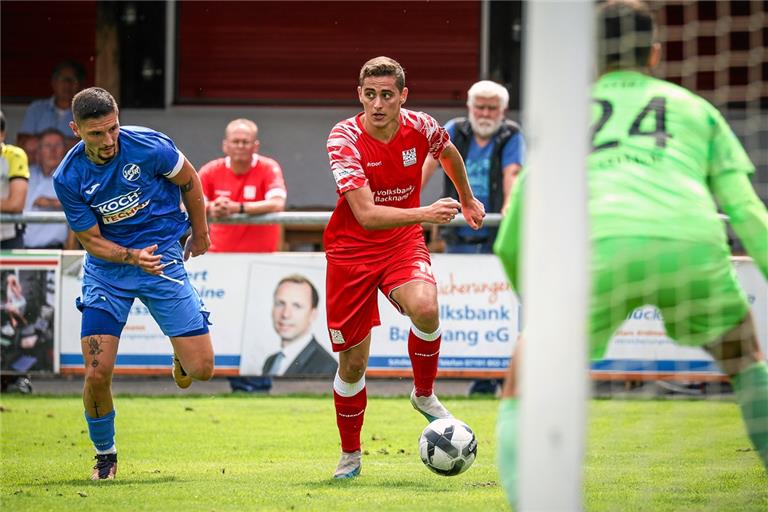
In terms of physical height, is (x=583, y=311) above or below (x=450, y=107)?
below

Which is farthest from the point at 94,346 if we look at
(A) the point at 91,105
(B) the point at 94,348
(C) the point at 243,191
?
(C) the point at 243,191

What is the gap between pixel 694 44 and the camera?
51.6 ft

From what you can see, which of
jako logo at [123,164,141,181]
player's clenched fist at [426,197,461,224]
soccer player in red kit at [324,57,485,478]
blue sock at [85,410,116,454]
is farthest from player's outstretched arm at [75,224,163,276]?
player's clenched fist at [426,197,461,224]

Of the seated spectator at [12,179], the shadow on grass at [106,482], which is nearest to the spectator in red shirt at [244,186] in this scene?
the seated spectator at [12,179]

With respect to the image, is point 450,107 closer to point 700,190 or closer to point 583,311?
point 700,190

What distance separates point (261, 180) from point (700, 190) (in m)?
7.41

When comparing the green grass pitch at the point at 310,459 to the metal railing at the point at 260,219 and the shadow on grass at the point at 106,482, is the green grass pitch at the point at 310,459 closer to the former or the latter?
the shadow on grass at the point at 106,482

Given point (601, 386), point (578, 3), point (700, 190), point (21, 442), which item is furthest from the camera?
point (601, 386)

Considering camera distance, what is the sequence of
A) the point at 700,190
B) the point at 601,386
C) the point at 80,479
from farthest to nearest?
the point at 601,386 < the point at 80,479 < the point at 700,190

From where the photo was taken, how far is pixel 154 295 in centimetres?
745

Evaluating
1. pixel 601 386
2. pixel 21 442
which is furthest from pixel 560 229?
pixel 601 386

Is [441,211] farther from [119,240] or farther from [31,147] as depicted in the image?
[31,147]

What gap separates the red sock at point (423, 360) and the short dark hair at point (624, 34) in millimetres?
2955

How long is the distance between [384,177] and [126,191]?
152cm
